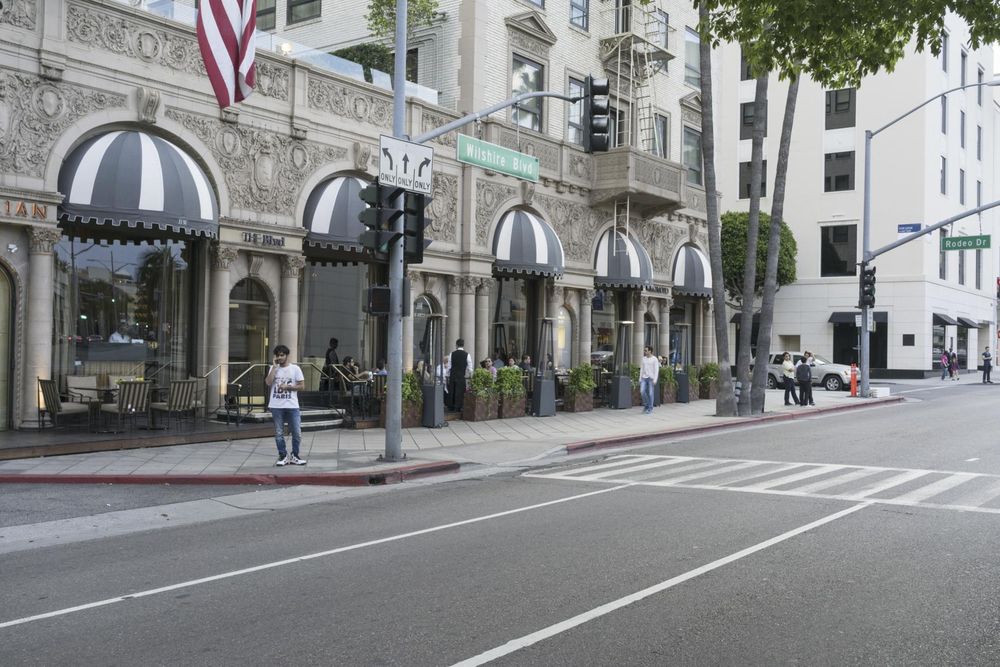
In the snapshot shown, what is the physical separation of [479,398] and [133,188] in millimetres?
9372

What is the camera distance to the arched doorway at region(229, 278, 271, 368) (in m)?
20.2

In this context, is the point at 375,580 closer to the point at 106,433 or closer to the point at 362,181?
the point at 106,433

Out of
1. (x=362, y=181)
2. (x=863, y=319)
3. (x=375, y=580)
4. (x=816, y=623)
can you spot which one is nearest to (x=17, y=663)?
(x=375, y=580)

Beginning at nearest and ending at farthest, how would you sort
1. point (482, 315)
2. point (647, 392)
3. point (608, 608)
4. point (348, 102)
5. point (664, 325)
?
point (608, 608) → point (348, 102) → point (647, 392) → point (482, 315) → point (664, 325)

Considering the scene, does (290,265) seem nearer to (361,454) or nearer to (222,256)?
(222,256)

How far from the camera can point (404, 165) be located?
1476 cm

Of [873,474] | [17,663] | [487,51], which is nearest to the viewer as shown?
[17,663]

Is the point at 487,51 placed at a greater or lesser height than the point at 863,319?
greater

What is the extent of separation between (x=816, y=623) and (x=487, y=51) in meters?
22.3

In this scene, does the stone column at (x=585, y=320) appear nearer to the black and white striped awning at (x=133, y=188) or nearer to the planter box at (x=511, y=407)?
the planter box at (x=511, y=407)

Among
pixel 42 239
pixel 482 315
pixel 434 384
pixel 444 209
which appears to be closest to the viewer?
pixel 42 239

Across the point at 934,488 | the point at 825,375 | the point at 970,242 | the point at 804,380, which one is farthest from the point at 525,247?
the point at 825,375

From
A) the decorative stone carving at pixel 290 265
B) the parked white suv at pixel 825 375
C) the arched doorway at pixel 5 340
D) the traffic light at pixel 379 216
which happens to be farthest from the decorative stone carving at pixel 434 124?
the parked white suv at pixel 825 375

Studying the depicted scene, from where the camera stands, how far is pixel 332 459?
49.3ft
